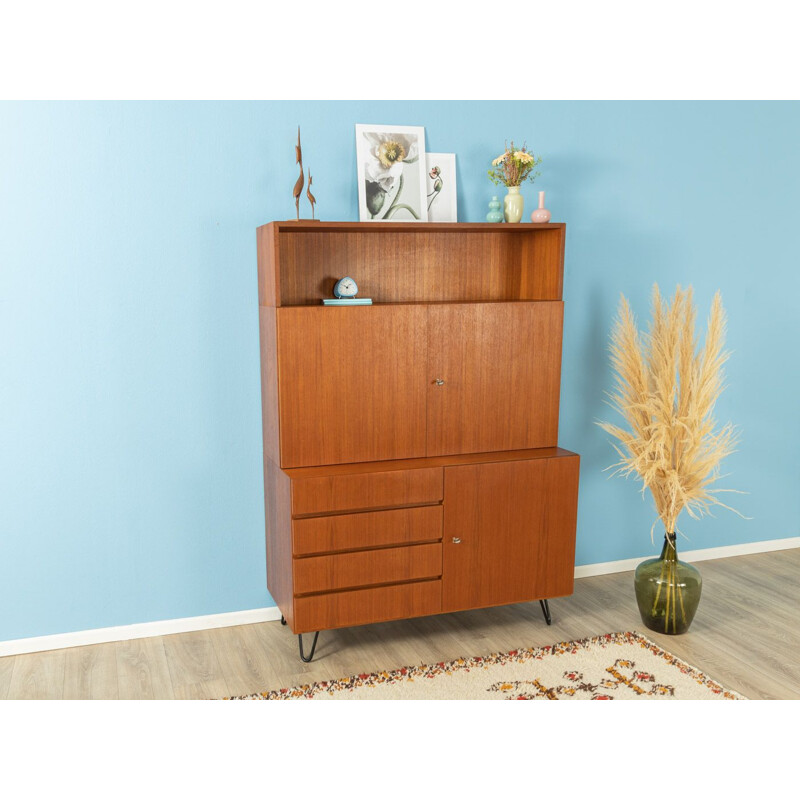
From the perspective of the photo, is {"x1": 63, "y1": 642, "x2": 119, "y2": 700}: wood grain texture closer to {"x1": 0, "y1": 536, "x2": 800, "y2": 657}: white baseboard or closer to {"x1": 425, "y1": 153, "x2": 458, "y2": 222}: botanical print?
{"x1": 0, "y1": 536, "x2": 800, "y2": 657}: white baseboard

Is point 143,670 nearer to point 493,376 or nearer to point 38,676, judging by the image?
point 38,676

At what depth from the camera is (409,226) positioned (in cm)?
294

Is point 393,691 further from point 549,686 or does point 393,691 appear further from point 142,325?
point 142,325

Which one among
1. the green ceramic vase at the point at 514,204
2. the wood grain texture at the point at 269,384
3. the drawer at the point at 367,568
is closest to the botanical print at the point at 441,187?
the green ceramic vase at the point at 514,204

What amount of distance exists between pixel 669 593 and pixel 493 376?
1118 mm

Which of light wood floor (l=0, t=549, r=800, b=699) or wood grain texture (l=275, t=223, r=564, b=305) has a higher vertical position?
wood grain texture (l=275, t=223, r=564, b=305)

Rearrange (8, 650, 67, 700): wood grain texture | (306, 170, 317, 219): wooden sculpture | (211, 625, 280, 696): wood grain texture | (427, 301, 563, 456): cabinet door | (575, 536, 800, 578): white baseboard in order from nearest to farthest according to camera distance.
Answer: (8, 650, 67, 700): wood grain texture, (211, 625, 280, 696): wood grain texture, (306, 170, 317, 219): wooden sculpture, (427, 301, 563, 456): cabinet door, (575, 536, 800, 578): white baseboard

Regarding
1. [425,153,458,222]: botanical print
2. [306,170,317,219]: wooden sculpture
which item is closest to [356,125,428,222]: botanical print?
[425,153,458,222]: botanical print

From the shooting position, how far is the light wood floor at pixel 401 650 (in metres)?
2.71

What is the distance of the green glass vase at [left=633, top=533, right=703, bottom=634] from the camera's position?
121 inches

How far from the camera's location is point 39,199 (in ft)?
8.87

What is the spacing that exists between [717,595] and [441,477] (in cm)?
156

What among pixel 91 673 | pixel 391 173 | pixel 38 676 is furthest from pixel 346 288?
pixel 38 676

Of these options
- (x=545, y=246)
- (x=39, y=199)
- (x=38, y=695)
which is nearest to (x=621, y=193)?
(x=545, y=246)
